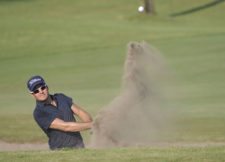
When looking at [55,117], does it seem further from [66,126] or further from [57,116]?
[66,126]

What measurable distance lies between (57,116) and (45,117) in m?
0.14

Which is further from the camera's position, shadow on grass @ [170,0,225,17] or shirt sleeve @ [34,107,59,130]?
shadow on grass @ [170,0,225,17]

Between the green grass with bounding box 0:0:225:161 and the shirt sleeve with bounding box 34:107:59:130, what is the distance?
2.63ft

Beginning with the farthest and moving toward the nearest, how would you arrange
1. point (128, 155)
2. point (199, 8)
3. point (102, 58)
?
point (199, 8) → point (102, 58) → point (128, 155)

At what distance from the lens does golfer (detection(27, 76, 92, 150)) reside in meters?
8.37

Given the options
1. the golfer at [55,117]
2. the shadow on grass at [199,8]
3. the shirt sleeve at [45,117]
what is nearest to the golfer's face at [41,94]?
the golfer at [55,117]

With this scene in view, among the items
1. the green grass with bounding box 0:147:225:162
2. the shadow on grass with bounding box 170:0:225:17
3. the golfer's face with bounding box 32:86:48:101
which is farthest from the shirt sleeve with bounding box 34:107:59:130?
the shadow on grass with bounding box 170:0:225:17

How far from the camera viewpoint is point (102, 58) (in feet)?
78.1

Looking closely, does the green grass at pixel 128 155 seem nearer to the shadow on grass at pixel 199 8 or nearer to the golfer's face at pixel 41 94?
the golfer's face at pixel 41 94

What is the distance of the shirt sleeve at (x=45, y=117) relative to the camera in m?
8.45

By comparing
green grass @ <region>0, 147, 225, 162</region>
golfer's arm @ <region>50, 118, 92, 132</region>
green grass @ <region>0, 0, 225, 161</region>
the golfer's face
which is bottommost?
green grass @ <region>0, 147, 225, 162</region>

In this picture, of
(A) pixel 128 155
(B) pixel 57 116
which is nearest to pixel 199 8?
(B) pixel 57 116

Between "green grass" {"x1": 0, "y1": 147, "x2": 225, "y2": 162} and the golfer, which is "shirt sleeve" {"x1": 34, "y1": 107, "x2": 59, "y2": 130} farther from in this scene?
"green grass" {"x1": 0, "y1": 147, "x2": 225, "y2": 162}

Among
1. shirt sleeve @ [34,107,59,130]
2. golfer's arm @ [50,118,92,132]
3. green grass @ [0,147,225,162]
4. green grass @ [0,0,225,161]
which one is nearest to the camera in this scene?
green grass @ [0,147,225,162]
